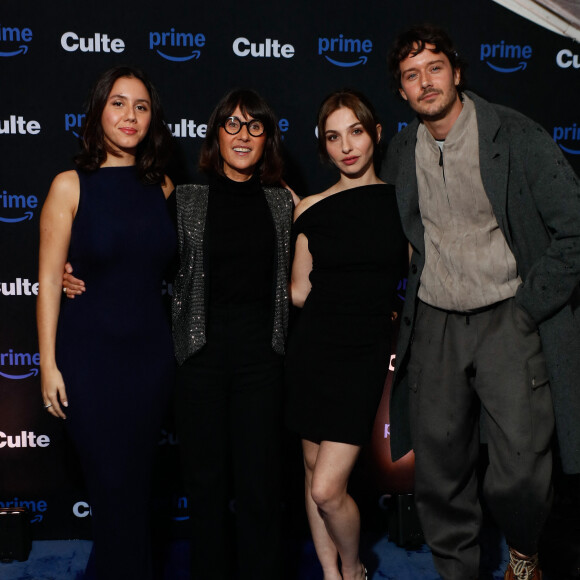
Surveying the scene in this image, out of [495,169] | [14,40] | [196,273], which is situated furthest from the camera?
[14,40]

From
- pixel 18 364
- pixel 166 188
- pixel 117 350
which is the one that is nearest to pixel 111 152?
pixel 166 188

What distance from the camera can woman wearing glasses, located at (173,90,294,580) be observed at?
7.59ft

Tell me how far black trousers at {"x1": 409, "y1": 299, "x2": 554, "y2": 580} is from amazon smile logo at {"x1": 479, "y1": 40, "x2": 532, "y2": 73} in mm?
1265

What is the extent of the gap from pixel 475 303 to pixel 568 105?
1.35 metres

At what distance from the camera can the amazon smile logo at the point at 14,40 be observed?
9.11 ft

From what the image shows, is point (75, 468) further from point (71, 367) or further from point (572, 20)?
point (572, 20)

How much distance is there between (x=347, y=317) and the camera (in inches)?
93.1

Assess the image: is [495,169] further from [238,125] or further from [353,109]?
[238,125]

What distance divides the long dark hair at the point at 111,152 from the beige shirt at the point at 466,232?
99cm

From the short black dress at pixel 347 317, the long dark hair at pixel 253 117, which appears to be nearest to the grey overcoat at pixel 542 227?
the short black dress at pixel 347 317

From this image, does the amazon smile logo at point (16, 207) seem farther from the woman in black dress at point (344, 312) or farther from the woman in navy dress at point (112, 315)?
the woman in black dress at point (344, 312)

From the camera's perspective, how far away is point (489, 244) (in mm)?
2232

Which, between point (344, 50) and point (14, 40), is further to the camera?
point (344, 50)

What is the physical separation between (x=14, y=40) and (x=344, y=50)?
143 centimetres
